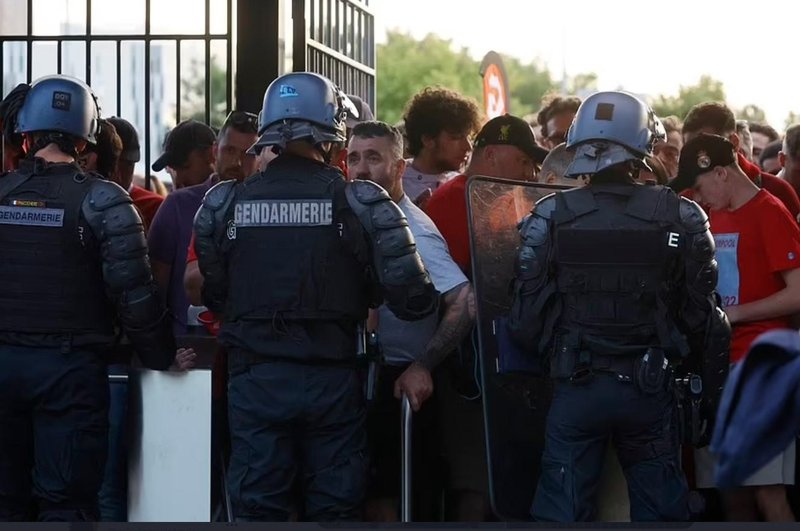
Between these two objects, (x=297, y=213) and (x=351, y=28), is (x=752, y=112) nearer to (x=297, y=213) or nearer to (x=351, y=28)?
(x=351, y=28)

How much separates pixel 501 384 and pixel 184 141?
6.41ft

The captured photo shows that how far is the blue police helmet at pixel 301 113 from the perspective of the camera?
16.6 ft

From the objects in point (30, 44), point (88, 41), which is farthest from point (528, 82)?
point (88, 41)

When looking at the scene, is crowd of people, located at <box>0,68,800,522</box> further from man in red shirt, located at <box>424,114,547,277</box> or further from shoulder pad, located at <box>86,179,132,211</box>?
man in red shirt, located at <box>424,114,547,277</box>

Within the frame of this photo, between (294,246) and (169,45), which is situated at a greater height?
(169,45)

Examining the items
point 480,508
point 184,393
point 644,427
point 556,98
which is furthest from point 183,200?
point 556,98

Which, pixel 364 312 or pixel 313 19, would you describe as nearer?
pixel 364 312

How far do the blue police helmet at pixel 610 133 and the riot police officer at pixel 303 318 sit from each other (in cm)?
66

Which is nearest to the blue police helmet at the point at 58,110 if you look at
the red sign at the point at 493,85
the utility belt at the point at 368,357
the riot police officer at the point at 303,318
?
the riot police officer at the point at 303,318

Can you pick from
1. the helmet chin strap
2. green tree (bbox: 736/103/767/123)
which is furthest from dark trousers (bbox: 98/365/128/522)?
green tree (bbox: 736/103/767/123)

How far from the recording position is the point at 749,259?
5.66 meters

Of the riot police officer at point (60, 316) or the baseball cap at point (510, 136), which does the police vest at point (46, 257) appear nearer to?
the riot police officer at point (60, 316)

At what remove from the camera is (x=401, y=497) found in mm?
5480

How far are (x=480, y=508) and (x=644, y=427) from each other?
107cm
